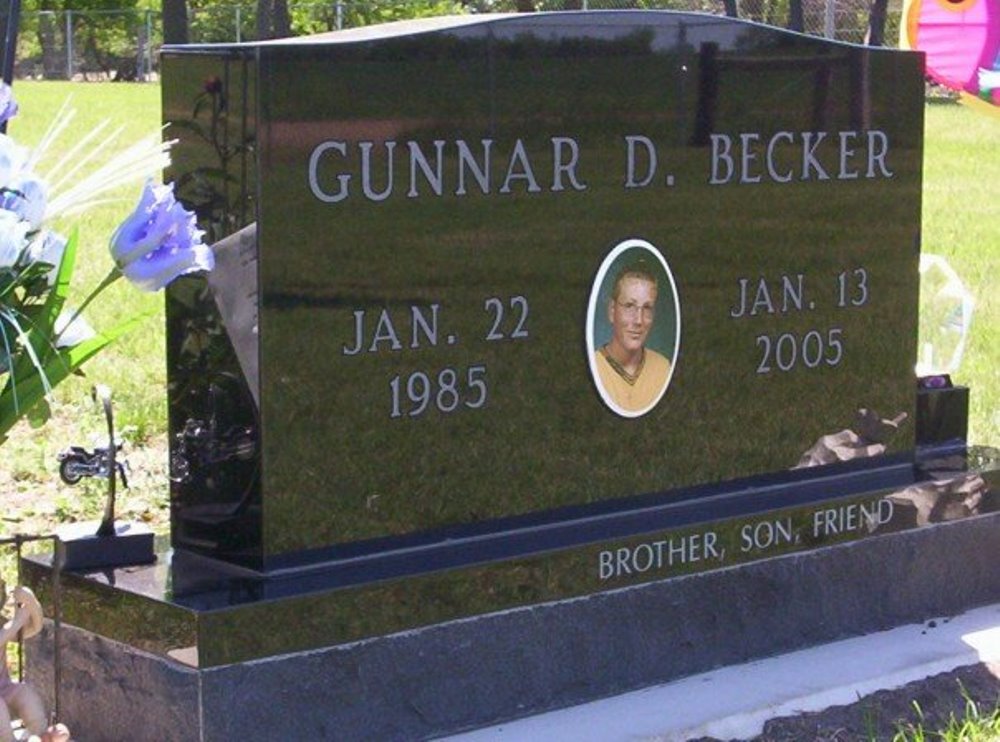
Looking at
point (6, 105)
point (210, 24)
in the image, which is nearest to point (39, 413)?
point (6, 105)

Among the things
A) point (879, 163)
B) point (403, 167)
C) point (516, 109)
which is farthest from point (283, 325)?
point (879, 163)

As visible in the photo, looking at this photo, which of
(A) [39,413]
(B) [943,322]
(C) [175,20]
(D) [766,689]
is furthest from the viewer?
(C) [175,20]

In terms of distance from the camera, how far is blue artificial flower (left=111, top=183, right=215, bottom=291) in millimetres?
3197

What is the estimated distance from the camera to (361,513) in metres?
4.29

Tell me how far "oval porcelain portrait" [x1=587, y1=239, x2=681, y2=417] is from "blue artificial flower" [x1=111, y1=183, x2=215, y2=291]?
5.45 feet

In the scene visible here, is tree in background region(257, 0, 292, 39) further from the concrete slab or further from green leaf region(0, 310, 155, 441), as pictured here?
green leaf region(0, 310, 155, 441)

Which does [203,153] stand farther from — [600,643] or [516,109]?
[600,643]

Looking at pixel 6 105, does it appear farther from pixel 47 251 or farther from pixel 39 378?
pixel 39 378

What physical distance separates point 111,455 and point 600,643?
1295mm

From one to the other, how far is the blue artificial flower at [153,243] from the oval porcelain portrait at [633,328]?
65.3 inches

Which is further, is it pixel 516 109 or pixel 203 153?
pixel 516 109

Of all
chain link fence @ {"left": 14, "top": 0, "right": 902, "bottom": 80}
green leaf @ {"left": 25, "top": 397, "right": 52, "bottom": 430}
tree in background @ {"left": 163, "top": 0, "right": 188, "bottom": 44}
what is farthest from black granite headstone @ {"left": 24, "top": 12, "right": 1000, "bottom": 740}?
chain link fence @ {"left": 14, "top": 0, "right": 902, "bottom": 80}

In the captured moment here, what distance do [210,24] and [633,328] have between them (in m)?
34.9

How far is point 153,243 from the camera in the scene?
10.5ft
